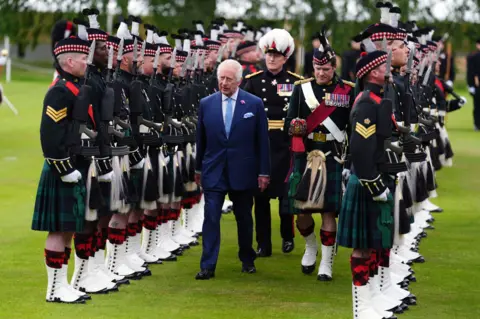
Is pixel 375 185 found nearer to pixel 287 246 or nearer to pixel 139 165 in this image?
pixel 139 165

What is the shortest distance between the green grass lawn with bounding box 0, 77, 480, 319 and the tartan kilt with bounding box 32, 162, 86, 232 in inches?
23.6

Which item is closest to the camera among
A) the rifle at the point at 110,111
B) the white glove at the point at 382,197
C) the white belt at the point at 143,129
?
the white glove at the point at 382,197

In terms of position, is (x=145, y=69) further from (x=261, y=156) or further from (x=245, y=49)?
(x=245, y=49)

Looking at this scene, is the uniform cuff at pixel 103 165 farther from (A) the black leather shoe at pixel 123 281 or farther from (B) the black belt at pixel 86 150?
(A) the black leather shoe at pixel 123 281

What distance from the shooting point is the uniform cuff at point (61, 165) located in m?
9.41

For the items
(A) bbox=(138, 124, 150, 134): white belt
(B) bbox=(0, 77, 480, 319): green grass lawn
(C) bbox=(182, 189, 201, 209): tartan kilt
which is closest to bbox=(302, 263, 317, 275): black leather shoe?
(B) bbox=(0, 77, 480, 319): green grass lawn

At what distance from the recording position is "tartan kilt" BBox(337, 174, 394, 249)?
9133 millimetres

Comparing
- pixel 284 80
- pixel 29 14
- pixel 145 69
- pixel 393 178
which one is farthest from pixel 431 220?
pixel 29 14

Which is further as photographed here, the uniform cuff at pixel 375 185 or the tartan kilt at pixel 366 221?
the tartan kilt at pixel 366 221

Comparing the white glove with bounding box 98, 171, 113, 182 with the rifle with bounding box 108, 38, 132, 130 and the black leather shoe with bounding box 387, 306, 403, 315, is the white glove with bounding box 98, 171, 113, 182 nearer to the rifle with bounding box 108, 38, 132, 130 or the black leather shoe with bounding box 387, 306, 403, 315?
the rifle with bounding box 108, 38, 132, 130

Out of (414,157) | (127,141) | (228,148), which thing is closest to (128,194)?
(127,141)

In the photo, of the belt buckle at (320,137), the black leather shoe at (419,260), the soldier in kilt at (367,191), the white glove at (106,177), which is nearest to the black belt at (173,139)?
the belt buckle at (320,137)

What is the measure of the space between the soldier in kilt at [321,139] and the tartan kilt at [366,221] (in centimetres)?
194

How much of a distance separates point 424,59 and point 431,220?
2.12 metres
